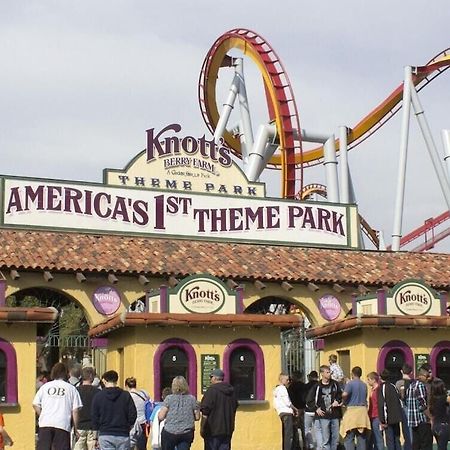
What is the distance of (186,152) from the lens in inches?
1153

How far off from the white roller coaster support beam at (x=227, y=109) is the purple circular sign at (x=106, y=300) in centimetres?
1079

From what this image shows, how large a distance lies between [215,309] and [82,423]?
6800mm

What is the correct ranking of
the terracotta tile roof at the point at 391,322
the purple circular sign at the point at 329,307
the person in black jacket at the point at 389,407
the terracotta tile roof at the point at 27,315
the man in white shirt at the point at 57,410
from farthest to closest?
the purple circular sign at the point at 329,307
the terracotta tile roof at the point at 391,322
the terracotta tile roof at the point at 27,315
the person in black jacket at the point at 389,407
the man in white shirt at the point at 57,410

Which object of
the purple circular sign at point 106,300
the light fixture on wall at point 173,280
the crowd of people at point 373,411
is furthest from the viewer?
the light fixture on wall at point 173,280

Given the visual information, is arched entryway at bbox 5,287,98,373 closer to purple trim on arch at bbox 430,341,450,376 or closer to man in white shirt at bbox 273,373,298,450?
man in white shirt at bbox 273,373,298,450

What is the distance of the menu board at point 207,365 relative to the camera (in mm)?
19734

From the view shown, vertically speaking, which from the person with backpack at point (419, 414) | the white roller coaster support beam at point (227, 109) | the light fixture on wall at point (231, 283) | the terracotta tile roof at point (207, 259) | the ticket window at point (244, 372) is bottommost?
the person with backpack at point (419, 414)

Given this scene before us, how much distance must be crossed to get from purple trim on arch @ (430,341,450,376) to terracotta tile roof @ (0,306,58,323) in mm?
8251

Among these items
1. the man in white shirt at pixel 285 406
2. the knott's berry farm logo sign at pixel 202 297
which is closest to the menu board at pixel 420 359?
the knott's berry farm logo sign at pixel 202 297

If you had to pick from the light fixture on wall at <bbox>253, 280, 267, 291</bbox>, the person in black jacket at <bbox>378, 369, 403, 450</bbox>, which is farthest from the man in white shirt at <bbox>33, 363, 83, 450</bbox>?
the light fixture on wall at <bbox>253, 280, 267, 291</bbox>

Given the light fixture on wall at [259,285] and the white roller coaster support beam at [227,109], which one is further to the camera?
the white roller coaster support beam at [227,109]

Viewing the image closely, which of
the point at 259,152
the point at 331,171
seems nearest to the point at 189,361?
the point at 259,152

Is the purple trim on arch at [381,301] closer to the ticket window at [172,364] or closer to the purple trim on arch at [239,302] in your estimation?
the purple trim on arch at [239,302]

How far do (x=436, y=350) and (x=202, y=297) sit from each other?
5.25 meters
